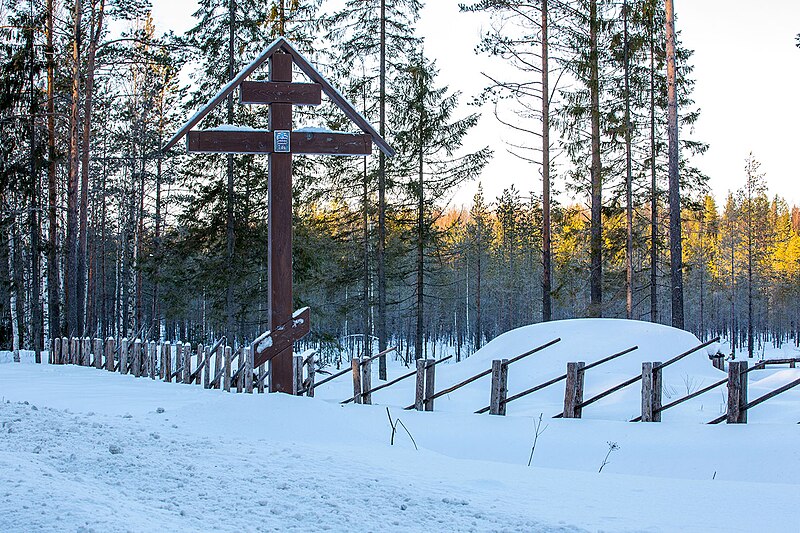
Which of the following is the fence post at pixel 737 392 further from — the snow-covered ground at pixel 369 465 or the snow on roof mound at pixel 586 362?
the snow on roof mound at pixel 586 362

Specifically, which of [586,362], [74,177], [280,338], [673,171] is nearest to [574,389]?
[586,362]

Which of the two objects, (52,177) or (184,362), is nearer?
(184,362)

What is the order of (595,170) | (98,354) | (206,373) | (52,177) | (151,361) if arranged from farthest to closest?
(595,170) < (52,177) < (98,354) < (151,361) < (206,373)

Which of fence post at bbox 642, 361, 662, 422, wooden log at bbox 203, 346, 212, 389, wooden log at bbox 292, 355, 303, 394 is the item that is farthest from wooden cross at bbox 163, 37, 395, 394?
fence post at bbox 642, 361, 662, 422

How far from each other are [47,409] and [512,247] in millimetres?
54431

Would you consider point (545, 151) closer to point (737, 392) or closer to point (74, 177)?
point (737, 392)

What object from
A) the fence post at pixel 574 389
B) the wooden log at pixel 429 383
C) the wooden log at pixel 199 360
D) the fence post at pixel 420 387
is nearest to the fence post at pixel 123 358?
the wooden log at pixel 199 360

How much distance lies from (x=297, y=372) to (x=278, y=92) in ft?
13.4

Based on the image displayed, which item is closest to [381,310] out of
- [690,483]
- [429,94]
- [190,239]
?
[190,239]

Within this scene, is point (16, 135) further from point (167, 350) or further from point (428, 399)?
point (428, 399)

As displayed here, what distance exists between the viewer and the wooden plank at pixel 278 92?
31.8 ft

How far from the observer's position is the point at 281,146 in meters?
9.80

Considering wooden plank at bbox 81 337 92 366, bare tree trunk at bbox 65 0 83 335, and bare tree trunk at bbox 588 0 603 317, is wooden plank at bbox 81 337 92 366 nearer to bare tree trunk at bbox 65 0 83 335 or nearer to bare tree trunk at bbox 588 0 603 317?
bare tree trunk at bbox 65 0 83 335

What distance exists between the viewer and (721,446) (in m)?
7.85
